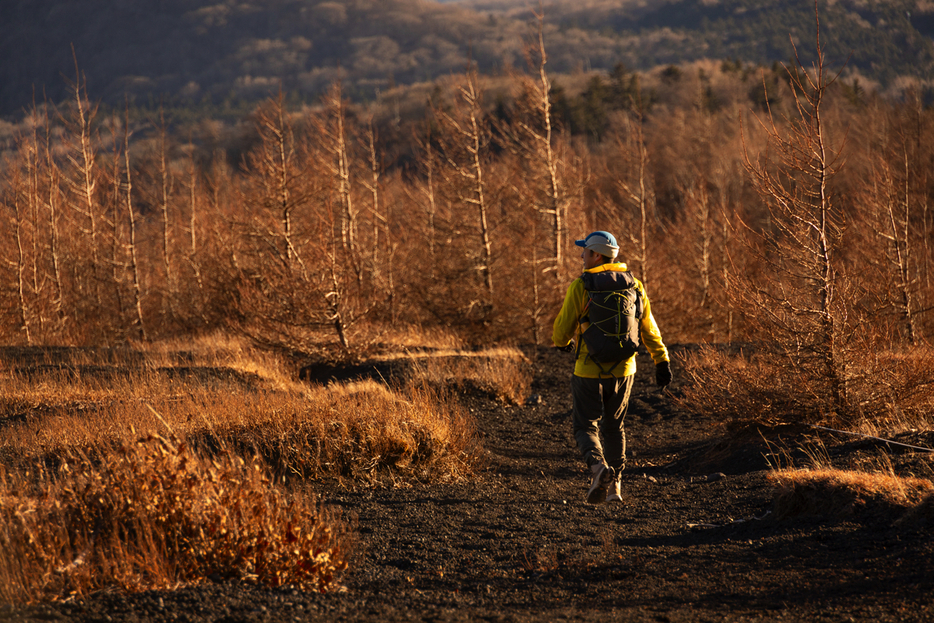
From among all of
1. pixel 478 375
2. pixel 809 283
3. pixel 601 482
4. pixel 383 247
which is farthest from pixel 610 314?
pixel 383 247

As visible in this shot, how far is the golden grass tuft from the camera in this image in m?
4.79

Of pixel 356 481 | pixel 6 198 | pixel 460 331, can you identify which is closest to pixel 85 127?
pixel 6 198

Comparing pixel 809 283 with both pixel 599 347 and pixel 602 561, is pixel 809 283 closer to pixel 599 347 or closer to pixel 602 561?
pixel 599 347

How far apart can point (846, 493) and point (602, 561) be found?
182 centimetres

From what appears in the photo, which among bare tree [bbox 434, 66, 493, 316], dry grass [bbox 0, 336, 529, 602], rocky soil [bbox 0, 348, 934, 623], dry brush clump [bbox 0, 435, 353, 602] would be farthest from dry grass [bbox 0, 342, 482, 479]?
bare tree [bbox 434, 66, 493, 316]

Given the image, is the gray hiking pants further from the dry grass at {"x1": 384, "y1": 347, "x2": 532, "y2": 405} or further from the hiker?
the dry grass at {"x1": 384, "y1": 347, "x2": 532, "y2": 405}

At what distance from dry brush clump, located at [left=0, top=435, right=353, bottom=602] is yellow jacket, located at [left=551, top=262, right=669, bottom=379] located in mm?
2146

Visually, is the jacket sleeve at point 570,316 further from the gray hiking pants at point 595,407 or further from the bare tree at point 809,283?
the bare tree at point 809,283

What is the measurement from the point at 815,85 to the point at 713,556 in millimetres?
4880

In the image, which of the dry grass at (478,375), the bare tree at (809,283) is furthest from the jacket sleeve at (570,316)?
the dry grass at (478,375)

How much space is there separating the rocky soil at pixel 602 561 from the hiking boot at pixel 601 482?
19 centimetres

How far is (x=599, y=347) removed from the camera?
538 centimetres

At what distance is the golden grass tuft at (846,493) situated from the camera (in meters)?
4.79

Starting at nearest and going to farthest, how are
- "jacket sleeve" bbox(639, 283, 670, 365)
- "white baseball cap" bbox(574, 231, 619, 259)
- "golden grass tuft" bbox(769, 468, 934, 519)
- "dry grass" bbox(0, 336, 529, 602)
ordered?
"dry grass" bbox(0, 336, 529, 602) → "golden grass tuft" bbox(769, 468, 934, 519) → "white baseball cap" bbox(574, 231, 619, 259) → "jacket sleeve" bbox(639, 283, 670, 365)
